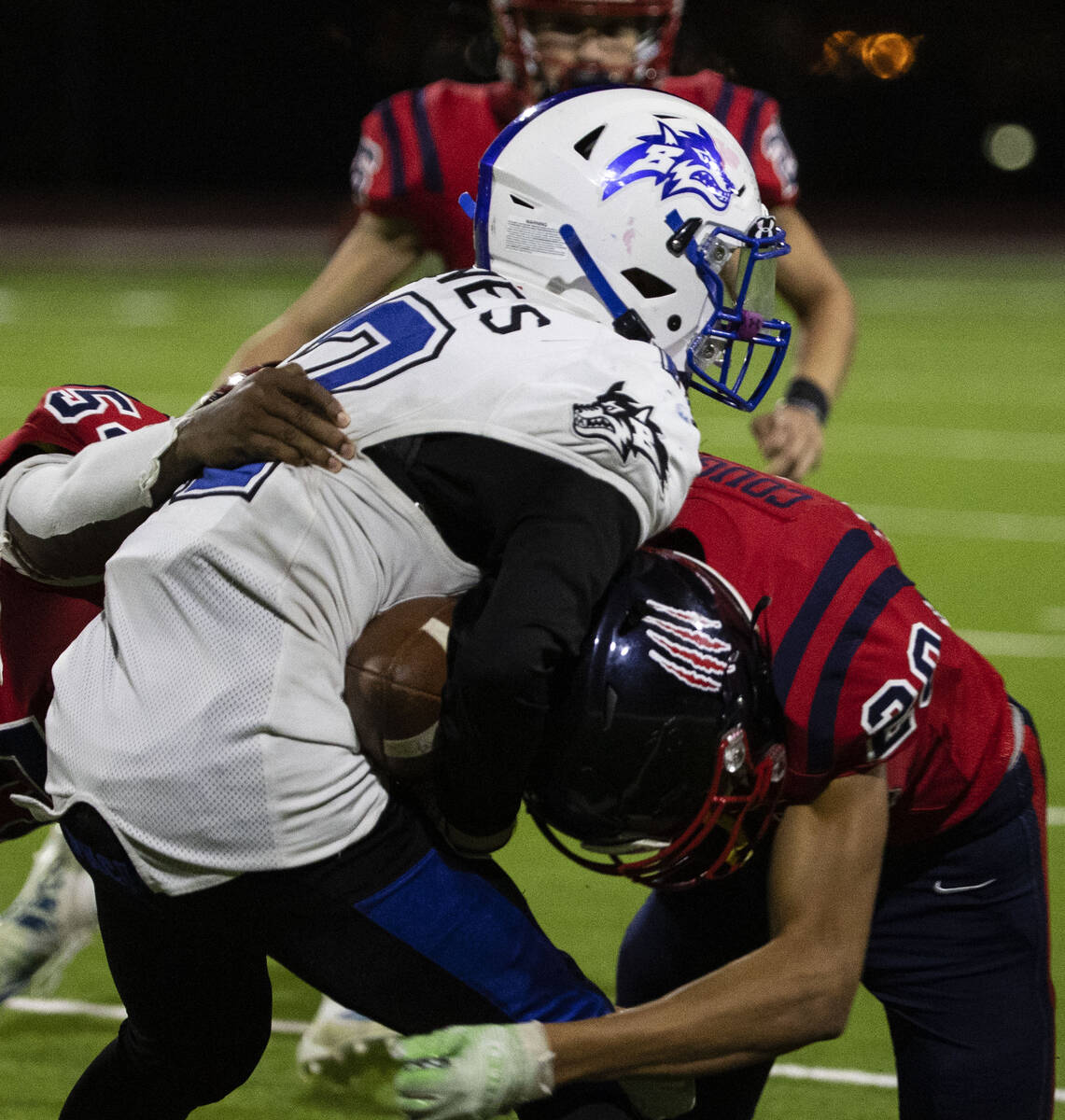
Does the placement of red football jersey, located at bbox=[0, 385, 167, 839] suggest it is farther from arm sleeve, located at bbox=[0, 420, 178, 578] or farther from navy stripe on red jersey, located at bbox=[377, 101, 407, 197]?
navy stripe on red jersey, located at bbox=[377, 101, 407, 197]

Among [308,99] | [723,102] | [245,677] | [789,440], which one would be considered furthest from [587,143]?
[308,99]

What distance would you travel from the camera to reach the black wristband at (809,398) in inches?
142

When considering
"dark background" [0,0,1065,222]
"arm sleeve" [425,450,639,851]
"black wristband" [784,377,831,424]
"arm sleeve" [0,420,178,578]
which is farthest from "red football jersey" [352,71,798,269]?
"dark background" [0,0,1065,222]

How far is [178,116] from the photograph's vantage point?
21188 mm

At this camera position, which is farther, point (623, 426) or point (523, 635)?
point (623, 426)

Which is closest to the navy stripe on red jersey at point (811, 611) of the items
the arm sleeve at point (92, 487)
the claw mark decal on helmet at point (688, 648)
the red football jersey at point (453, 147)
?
the claw mark decal on helmet at point (688, 648)

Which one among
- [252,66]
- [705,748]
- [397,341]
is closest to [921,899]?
[705,748]

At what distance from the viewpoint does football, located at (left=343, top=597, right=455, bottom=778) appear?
1.89 meters

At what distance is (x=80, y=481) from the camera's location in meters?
2.08

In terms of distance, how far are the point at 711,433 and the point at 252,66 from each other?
1355cm

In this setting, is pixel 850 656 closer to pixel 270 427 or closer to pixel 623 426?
pixel 623 426

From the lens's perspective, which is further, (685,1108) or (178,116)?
(178,116)

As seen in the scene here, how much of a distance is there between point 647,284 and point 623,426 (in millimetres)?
387

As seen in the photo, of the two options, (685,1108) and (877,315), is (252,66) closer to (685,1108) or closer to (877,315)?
(877,315)
